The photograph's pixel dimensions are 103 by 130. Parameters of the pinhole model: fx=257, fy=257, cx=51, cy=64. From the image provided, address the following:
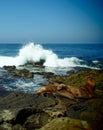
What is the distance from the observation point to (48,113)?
28.0ft

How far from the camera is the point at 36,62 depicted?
95.2 feet

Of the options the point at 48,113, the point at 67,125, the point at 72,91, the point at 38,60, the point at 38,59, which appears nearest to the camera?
the point at 67,125

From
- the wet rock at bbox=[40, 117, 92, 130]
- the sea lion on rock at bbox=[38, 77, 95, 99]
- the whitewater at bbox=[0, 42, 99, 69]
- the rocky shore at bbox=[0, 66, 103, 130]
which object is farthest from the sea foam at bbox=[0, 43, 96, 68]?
the wet rock at bbox=[40, 117, 92, 130]

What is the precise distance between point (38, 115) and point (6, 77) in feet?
31.9

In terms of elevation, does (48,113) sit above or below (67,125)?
below

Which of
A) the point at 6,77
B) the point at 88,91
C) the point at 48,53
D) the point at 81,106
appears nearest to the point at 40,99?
the point at 81,106

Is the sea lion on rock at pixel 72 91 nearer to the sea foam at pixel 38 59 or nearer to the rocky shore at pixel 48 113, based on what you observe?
the rocky shore at pixel 48 113

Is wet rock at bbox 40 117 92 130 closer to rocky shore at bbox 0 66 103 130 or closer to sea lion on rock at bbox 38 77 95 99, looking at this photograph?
rocky shore at bbox 0 66 103 130

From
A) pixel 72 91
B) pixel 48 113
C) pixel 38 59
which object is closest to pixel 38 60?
pixel 38 59

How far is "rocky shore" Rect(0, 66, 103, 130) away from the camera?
6.62 m

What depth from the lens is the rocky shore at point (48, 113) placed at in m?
6.62

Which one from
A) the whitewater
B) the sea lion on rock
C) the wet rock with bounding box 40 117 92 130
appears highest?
the wet rock with bounding box 40 117 92 130

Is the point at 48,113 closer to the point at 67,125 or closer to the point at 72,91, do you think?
the point at 67,125

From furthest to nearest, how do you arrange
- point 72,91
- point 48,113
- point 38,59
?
point 38,59, point 72,91, point 48,113
